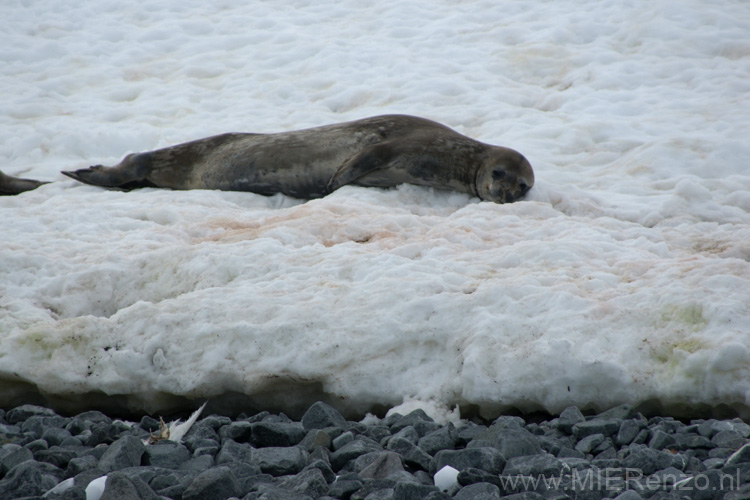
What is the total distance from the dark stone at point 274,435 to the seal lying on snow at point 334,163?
3177 millimetres

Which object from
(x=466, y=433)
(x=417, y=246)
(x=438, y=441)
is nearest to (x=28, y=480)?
(x=438, y=441)

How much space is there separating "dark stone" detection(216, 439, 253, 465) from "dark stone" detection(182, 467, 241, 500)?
220 millimetres

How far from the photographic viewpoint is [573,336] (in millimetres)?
2818

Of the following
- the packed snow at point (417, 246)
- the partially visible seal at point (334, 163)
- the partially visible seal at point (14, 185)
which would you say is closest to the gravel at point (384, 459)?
the packed snow at point (417, 246)

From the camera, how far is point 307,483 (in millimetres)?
1953

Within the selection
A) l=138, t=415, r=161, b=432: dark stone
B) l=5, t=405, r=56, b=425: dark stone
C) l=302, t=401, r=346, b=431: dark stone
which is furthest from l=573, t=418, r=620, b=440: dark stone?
l=5, t=405, r=56, b=425: dark stone

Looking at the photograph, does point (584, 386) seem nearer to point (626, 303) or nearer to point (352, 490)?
point (626, 303)

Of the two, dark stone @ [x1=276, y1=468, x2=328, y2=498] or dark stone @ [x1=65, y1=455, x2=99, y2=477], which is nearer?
dark stone @ [x1=276, y1=468, x2=328, y2=498]

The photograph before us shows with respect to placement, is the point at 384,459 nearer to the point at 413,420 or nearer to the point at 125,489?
the point at 413,420

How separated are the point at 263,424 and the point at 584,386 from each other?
47.3 inches

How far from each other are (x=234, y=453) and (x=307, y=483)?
39 cm

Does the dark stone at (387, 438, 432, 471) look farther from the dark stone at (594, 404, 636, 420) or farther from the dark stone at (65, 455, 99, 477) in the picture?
the dark stone at (65, 455, 99, 477)

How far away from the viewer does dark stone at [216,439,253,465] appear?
7.23 ft

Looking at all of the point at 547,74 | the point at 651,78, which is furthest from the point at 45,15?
the point at 651,78
